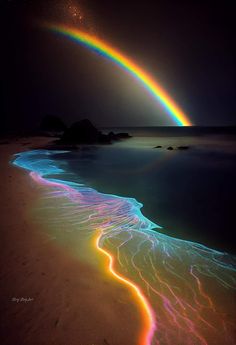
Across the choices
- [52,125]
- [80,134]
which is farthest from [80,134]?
[52,125]

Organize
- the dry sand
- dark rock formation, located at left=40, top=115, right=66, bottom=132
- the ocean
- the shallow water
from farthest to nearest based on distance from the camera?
dark rock formation, located at left=40, top=115, right=66, bottom=132
the ocean
the shallow water
the dry sand

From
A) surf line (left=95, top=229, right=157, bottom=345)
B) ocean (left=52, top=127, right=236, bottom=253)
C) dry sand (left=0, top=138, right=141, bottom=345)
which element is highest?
surf line (left=95, top=229, right=157, bottom=345)

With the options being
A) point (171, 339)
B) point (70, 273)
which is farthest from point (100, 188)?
point (171, 339)

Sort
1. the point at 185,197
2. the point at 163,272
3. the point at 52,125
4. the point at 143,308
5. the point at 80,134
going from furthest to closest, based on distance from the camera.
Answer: the point at 52,125, the point at 80,134, the point at 185,197, the point at 163,272, the point at 143,308

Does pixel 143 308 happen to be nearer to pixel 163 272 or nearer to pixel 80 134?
pixel 163 272

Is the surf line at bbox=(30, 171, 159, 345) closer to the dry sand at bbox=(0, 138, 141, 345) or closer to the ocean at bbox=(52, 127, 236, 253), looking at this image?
the dry sand at bbox=(0, 138, 141, 345)

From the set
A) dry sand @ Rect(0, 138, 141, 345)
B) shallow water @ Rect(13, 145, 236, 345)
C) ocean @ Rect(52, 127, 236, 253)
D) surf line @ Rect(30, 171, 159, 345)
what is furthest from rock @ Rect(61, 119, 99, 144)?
surf line @ Rect(30, 171, 159, 345)

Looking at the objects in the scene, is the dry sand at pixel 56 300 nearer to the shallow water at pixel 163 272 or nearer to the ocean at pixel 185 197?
the shallow water at pixel 163 272

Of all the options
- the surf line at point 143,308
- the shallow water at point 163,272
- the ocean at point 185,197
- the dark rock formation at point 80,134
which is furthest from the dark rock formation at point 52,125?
the surf line at point 143,308
